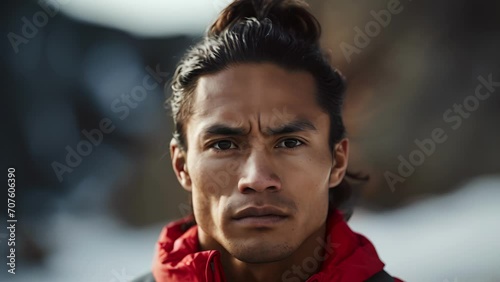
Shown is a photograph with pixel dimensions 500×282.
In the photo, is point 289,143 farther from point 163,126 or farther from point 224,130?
point 163,126

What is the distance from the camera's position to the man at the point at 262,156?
122 cm

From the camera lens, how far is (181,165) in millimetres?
1415

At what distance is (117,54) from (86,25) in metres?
0.19

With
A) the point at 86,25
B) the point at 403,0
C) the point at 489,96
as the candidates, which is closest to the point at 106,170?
the point at 86,25

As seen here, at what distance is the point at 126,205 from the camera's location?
257cm

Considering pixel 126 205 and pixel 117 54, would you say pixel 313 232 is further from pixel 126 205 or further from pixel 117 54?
pixel 117 54

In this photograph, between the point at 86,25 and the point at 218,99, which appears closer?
the point at 218,99

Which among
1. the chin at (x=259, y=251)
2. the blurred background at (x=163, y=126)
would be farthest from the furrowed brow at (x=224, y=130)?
the blurred background at (x=163, y=126)

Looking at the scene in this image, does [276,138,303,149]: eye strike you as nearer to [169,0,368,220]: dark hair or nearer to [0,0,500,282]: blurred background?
[169,0,368,220]: dark hair

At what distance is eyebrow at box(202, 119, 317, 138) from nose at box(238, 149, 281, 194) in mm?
51

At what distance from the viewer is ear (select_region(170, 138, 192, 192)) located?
1.39m

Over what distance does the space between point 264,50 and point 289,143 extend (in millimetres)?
238

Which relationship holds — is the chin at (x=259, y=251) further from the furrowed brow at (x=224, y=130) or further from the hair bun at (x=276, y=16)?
the hair bun at (x=276, y=16)

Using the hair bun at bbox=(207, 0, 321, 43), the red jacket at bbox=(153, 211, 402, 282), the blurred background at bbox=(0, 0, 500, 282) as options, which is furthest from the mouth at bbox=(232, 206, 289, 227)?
the blurred background at bbox=(0, 0, 500, 282)
